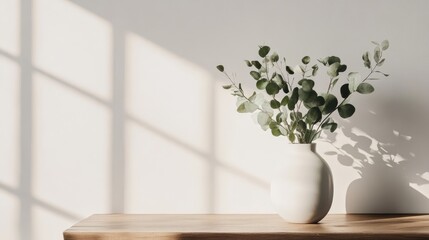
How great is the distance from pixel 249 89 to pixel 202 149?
0.29 meters

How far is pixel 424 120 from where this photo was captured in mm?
2453

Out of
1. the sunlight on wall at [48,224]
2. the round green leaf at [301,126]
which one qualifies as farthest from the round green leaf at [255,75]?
the sunlight on wall at [48,224]

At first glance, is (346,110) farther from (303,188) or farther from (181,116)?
(181,116)

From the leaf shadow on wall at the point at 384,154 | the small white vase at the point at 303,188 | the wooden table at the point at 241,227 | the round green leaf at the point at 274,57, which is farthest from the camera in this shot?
the leaf shadow on wall at the point at 384,154

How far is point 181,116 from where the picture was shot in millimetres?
2467

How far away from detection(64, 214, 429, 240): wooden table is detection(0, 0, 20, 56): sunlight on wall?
743 millimetres

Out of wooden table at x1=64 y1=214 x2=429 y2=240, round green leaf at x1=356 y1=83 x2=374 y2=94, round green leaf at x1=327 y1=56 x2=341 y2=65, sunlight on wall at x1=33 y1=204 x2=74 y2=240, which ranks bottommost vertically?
wooden table at x1=64 y1=214 x2=429 y2=240

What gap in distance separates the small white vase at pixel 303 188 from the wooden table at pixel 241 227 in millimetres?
41

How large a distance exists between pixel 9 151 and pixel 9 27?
480 mm

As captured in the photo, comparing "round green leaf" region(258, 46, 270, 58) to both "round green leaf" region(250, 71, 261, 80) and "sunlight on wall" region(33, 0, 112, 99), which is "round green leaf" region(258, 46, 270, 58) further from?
"sunlight on wall" region(33, 0, 112, 99)

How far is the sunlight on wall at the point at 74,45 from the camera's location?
8.11 ft

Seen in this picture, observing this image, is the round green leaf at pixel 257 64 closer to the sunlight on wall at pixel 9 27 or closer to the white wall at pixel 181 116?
the white wall at pixel 181 116

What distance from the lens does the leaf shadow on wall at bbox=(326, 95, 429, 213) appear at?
8.04 feet

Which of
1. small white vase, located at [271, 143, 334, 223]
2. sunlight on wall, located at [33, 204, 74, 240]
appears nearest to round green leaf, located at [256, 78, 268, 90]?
small white vase, located at [271, 143, 334, 223]
